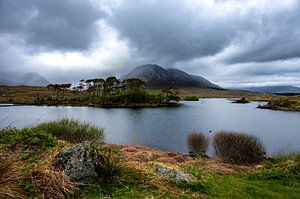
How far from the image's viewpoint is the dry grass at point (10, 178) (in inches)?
209

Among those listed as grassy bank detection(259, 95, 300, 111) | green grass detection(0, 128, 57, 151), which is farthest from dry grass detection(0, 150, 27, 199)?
grassy bank detection(259, 95, 300, 111)

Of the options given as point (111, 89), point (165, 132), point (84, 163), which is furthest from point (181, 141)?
point (111, 89)

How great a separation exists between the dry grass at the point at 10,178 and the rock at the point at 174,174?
3.64m

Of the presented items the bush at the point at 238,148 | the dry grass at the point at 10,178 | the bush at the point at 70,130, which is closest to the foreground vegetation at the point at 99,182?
the dry grass at the point at 10,178

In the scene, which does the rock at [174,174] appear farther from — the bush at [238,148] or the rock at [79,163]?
the bush at [238,148]

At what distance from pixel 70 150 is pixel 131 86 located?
12117 cm

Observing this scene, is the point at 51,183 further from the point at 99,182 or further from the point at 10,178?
the point at 99,182

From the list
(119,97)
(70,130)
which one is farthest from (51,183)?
(119,97)

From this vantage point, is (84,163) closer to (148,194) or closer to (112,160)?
(112,160)

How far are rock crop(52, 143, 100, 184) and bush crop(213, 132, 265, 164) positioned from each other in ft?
43.7

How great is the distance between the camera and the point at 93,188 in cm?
647

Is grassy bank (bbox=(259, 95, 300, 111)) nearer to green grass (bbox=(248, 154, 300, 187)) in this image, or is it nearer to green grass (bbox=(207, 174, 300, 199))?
green grass (bbox=(248, 154, 300, 187))

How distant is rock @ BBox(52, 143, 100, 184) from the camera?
21.6ft

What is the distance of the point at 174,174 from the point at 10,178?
4.16 m
